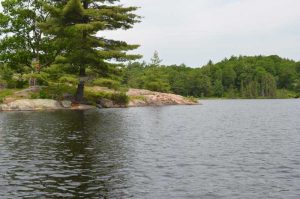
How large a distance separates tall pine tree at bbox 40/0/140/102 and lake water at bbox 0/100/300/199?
91.9ft

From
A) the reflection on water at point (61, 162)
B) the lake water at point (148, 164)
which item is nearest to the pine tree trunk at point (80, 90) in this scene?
the reflection on water at point (61, 162)

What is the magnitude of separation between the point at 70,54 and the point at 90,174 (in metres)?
43.9

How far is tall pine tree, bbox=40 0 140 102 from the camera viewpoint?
185ft

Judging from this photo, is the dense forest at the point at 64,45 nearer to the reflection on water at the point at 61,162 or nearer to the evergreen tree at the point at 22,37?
the evergreen tree at the point at 22,37

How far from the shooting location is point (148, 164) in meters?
18.5

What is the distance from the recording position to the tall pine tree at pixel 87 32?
5628 centimetres

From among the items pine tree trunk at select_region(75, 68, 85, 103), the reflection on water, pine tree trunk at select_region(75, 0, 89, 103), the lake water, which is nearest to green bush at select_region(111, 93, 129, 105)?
pine tree trunk at select_region(75, 0, 89, 103)

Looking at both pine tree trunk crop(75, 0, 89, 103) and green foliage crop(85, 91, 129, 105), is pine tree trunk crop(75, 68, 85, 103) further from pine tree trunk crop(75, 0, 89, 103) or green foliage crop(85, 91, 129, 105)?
green foliage crop(85, 91, 129, 105)

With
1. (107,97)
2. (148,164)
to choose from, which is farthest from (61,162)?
(107,97)

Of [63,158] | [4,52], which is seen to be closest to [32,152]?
[63,158]

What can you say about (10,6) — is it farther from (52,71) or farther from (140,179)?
(140,179)

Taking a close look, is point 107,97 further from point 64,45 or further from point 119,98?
point 64,45

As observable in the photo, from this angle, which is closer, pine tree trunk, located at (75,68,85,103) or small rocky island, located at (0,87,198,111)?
small rocky island, located at (0,87,198,111)

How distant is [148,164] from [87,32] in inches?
1715
